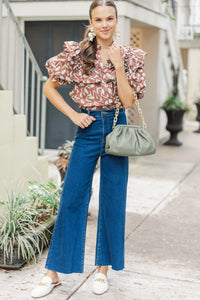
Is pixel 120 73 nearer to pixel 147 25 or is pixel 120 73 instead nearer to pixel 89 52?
pixel 89 52

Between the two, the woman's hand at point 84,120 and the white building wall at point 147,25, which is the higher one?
the white building wall at point 147,25

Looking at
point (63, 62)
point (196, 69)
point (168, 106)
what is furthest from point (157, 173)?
point (196, 69)

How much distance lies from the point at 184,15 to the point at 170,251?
16716mm

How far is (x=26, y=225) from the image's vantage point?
372 cm

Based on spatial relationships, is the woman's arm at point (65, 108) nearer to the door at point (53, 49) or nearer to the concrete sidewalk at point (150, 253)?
the concrete sidewalk at point (150, 253)

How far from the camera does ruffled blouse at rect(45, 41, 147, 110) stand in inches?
113

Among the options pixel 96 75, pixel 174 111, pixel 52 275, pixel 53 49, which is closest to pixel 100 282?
pixel 52 275

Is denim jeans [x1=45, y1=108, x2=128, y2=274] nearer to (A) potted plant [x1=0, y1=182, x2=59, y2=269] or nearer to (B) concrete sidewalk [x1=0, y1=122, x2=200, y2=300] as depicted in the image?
(B) concrete sidewalk [x1=0, y1=122, x2=200, y2=300]

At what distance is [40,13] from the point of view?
25.2 feet

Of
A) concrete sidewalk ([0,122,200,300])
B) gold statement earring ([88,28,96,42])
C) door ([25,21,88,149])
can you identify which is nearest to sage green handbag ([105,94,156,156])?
gold statement earring ([88,28,96,42])

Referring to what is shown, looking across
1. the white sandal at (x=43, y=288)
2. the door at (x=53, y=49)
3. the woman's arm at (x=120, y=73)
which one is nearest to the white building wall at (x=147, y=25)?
the door at (x=53, y=49)

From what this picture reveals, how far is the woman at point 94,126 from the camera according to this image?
2850 millimetres

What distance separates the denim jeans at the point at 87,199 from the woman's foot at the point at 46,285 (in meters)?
0.08

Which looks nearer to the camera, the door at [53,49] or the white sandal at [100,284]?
the white sandal at [100,284]
